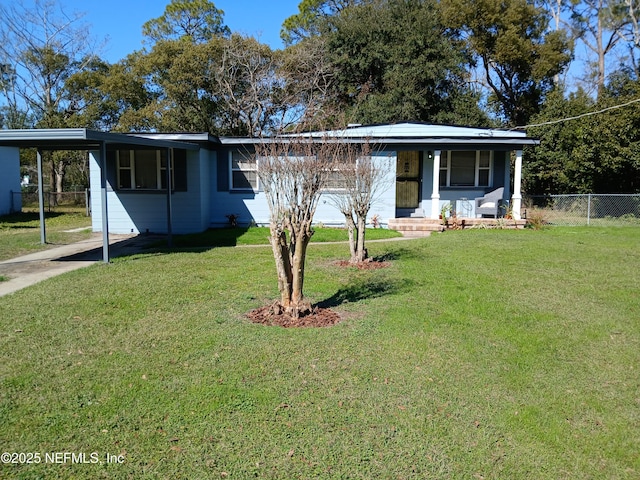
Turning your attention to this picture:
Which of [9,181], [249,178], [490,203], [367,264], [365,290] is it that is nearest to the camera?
[365,290]

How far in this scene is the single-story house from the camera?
14.3 m

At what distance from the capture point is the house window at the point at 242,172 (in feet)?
50.3

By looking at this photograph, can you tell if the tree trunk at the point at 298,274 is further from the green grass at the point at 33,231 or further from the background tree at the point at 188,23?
the background tree at the point at 188,23

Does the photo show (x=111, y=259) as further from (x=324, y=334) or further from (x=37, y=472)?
(x=37, y=472)

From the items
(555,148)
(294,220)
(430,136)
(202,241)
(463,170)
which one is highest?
(555,148)

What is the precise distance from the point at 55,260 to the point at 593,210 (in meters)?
16.9

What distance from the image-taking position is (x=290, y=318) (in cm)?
601

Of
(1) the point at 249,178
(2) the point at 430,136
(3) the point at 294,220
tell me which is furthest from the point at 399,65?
(3) the point at 294,220

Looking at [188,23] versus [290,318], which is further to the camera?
[188,23]

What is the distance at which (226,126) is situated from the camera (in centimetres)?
2925

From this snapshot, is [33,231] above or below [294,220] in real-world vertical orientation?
below

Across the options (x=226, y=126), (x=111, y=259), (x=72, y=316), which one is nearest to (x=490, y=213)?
(x=111, y=259)

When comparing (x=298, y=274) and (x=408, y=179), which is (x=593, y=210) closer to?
(x=408, y=179)

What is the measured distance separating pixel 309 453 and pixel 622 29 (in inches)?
1257
